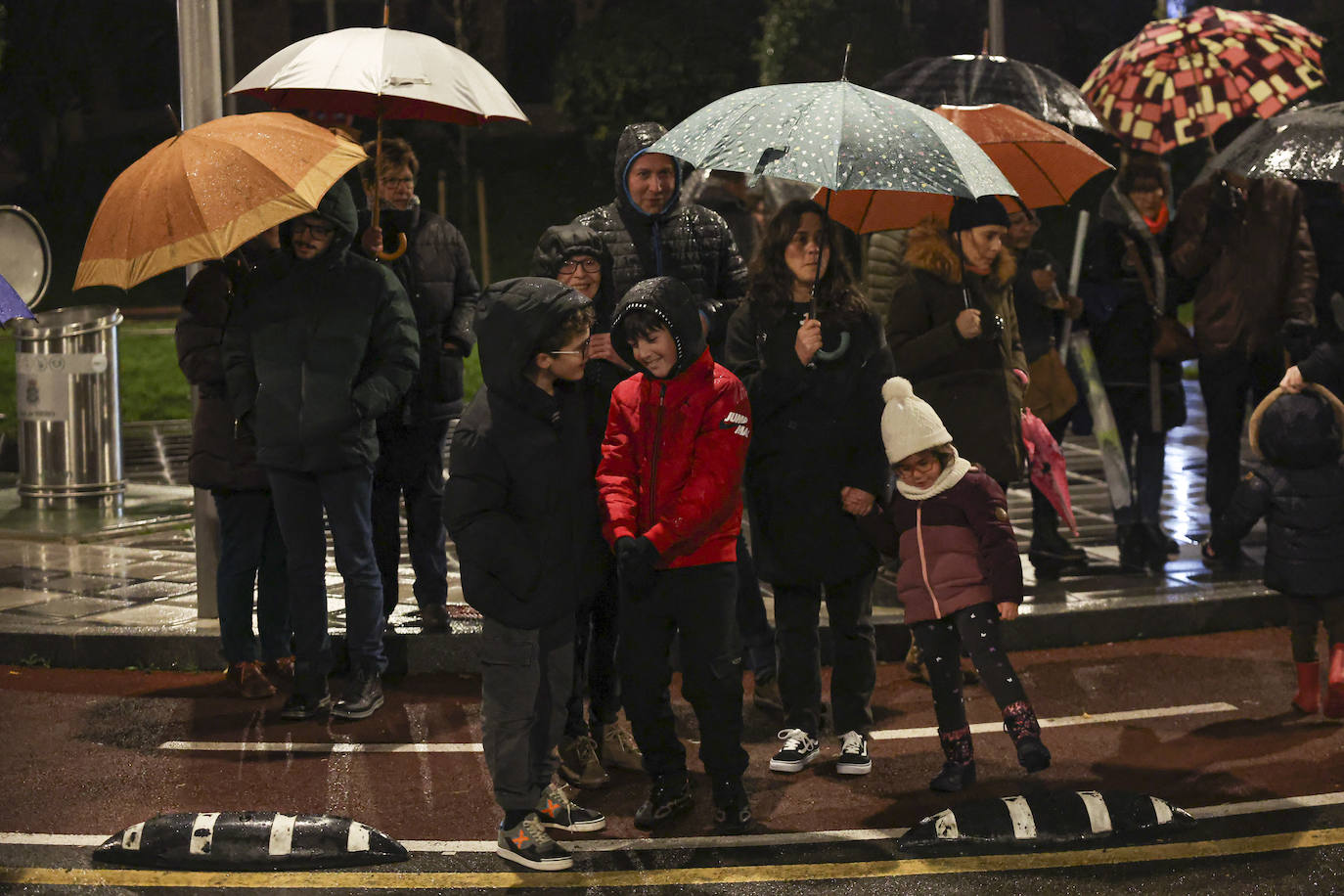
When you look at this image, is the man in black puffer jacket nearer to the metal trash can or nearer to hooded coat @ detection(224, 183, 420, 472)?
hooded coat @ detection(224, 183, 420, 472)

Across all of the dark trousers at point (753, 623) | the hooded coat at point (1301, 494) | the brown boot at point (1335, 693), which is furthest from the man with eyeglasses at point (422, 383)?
the brown boot at point (1335, 693)

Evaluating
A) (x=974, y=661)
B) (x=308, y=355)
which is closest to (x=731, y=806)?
(x=974, y=661)

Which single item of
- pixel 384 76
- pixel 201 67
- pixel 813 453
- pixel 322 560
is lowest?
pixel 322 560

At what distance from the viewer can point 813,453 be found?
19.8 feet

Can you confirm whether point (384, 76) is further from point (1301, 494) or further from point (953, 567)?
point (1301, 494)

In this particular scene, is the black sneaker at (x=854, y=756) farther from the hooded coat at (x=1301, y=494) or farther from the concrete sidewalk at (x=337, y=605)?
the hooded coat at (x=1301, y=494)

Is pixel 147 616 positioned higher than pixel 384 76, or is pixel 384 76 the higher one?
pixel 384 76

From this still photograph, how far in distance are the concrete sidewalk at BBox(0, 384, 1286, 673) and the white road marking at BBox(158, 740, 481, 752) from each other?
3.53 feet

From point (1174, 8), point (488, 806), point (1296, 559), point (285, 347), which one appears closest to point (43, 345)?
point (285, 347)

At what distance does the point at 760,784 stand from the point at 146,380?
53.6ft

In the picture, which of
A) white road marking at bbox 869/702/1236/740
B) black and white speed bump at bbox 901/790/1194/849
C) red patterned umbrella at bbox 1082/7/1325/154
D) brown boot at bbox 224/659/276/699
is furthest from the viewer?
red patterned umbrella at bbox 1082/7/1325/154

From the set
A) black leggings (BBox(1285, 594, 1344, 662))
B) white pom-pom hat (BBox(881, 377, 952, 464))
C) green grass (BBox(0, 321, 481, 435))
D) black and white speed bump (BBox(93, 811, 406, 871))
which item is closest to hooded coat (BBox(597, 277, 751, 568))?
white pom-pom hat (BBox(881, 377, 952, 464))

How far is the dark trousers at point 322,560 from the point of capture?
262 inches

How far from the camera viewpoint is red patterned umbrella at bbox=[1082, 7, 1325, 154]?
9375 mm
